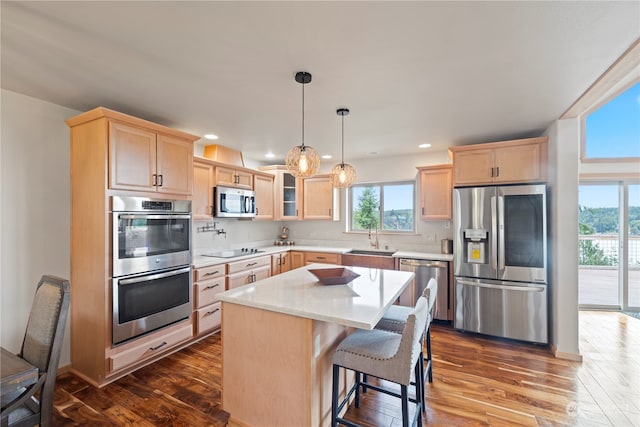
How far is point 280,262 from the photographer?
4633 millimetres

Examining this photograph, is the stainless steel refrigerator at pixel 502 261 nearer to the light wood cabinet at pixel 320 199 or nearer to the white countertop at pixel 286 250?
the white countertop at pixel 286 250

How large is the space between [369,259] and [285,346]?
2820mm

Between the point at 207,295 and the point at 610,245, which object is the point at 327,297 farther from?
the point at 610,245

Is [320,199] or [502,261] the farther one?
[320,199]

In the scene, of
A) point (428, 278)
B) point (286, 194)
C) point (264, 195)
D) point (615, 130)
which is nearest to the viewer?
point (428, 278)

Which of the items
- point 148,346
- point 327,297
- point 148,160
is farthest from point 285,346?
point 148,160

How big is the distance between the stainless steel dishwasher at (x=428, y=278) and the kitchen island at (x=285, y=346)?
2.00 m

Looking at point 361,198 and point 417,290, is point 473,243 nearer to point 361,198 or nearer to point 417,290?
point 417,290

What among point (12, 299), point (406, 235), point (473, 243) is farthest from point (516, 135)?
point (12, 299)

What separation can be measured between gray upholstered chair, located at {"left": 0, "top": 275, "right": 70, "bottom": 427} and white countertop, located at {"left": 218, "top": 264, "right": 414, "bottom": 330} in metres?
0.86

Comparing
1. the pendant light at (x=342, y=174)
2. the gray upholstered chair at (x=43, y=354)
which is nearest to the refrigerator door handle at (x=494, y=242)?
the pendant light at (x=342, y=174)

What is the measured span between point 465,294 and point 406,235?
1371 mm

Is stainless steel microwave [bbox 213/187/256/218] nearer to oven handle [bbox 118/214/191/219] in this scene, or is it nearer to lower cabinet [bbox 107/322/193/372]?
oven handle [bbox 118/214/191/219]

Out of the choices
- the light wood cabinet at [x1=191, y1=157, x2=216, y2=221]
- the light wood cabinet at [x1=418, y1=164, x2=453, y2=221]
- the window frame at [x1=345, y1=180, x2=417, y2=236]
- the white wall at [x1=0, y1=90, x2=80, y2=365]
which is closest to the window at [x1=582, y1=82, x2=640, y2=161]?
the light wood cabinet at [x1=418, y1=164, x2=453, y2=221]
